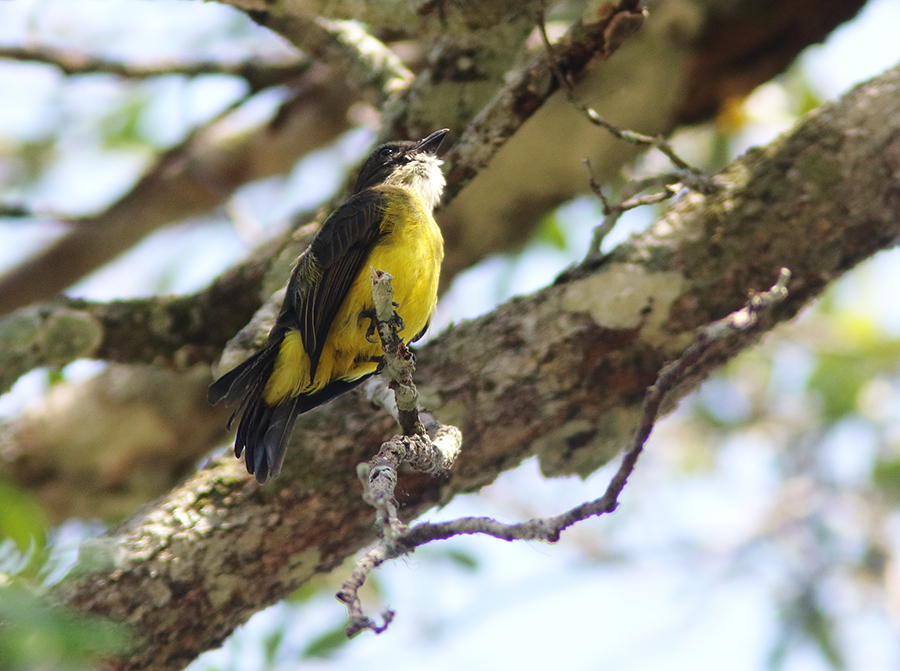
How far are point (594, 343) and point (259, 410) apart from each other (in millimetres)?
1485

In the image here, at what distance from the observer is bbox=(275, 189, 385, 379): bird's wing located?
3805mm

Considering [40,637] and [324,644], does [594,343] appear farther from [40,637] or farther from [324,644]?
[40,637]

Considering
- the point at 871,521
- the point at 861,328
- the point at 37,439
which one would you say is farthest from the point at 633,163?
the point at 37,439

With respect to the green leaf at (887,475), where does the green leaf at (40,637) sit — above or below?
below

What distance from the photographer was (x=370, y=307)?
3.87 m

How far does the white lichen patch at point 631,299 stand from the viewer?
3973 mm

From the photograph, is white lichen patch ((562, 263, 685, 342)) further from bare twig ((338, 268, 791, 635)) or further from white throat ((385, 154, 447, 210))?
bare twig ((338, 268, 791, 635))

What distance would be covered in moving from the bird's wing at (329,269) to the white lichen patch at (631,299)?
0.96 metres

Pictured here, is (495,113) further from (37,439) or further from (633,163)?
(37,439)

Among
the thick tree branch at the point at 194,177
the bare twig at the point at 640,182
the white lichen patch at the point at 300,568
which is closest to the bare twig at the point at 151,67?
the thick tree branch at the point at 194,177

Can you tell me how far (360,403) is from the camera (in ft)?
13.4

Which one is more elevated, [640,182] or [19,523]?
[640,182]

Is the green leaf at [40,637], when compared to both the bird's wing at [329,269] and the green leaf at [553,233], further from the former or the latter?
the green leaf at [553,233]

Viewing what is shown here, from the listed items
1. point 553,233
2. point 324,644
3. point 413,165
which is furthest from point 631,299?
point 553,233
